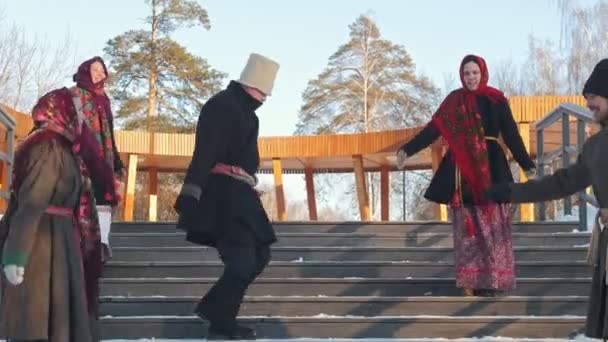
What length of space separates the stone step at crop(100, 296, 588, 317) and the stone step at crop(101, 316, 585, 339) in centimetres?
26

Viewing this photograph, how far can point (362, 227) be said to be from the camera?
25.8 ft

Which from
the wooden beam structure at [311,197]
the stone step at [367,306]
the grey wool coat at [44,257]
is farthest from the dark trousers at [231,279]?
the wooden beam structure at [311,197]

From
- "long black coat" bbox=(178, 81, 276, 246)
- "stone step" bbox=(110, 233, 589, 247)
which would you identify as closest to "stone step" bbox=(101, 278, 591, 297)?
"long black coat" bbox=(178, 81, 276, 246)

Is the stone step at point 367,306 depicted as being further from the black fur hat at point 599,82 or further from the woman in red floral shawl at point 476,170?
the black fur hat at point 599,82

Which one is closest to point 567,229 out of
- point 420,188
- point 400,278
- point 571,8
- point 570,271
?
point 570,271

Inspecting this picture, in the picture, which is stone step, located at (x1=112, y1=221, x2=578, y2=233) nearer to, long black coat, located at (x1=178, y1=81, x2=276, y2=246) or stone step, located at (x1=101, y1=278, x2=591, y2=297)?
stone step, located at (x1=101, y1=278, x2=591, y2=297)

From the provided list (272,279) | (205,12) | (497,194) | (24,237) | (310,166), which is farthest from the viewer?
(205,12)

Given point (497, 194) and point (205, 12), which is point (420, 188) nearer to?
point (205, 12)

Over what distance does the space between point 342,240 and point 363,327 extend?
2421 millimetres

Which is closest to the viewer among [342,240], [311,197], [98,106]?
[98,106]

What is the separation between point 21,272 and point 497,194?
77.3 inches

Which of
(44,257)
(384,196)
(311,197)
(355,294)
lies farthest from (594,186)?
(311,197)

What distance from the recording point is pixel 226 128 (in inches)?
188

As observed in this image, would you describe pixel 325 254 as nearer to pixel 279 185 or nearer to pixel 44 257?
pixel 44 257
